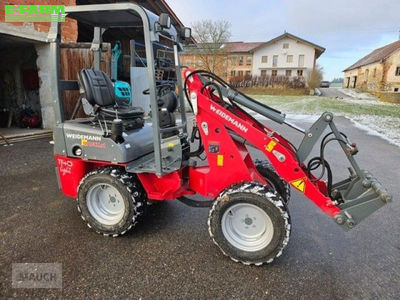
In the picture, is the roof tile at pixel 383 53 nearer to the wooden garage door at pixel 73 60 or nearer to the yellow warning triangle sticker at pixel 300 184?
the wooden garage door at pixel 73 60

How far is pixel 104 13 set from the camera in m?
3.05

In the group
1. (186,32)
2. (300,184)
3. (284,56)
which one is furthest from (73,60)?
(284,56)

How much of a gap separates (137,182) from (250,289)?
151 centimetres

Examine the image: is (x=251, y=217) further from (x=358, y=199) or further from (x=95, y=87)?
(x=95, y=87)

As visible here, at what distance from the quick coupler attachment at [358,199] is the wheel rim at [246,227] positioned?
635 millimetres

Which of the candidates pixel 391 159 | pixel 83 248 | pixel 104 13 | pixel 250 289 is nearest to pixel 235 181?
pixel 250 289

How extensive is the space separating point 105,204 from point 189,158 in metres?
1.05

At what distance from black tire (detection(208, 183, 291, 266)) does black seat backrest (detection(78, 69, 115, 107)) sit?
1.63 metres

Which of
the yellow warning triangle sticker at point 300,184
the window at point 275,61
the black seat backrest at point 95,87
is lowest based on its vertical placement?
the yellow warning triangle sticker at point 300,184

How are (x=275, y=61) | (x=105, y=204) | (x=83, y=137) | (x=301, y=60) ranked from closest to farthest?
(x=83, y=137) → (x=105, y=204) → (x=301, y=60) → (x=275, y=61)

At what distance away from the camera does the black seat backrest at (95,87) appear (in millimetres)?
2941

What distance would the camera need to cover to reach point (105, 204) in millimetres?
3135

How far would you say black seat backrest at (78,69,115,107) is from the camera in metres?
2.94

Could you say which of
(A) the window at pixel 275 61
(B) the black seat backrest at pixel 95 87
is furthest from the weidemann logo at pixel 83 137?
(A) the window at pixel 275 61
